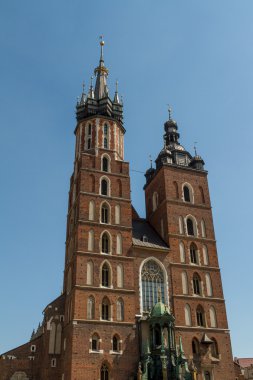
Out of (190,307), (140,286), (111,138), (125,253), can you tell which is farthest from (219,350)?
(111,138)

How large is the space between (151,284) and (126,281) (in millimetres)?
2347

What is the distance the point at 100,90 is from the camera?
47.1 metres

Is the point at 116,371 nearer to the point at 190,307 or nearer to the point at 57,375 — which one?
the point at 57,375

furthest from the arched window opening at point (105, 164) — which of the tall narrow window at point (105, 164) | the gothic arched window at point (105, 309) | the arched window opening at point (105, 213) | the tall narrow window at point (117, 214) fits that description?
the gothic arched window at point (105, 309)

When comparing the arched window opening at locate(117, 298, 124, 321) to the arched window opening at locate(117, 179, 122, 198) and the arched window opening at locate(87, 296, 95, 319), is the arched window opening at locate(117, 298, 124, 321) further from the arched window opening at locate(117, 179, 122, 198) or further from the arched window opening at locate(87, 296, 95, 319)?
the arched window opening at locate(117, 179, 122, 198)

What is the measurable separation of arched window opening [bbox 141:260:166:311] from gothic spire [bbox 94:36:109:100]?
1958cm

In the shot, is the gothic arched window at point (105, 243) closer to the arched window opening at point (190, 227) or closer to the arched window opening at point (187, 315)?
the arched window opening at point (187, 315)

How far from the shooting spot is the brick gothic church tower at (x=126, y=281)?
101 ft

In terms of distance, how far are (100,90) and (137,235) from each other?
18061mm

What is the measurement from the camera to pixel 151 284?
3472cm

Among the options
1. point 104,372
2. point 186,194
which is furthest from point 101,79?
point 104,372

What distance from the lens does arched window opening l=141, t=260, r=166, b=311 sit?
33.9 m

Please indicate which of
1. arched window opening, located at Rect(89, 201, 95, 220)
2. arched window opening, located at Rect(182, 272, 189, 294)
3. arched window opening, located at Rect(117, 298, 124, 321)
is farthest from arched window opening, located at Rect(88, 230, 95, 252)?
arched window opening, located at Rect(182, 272, 189, 294)

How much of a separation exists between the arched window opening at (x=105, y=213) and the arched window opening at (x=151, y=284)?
5.09m
